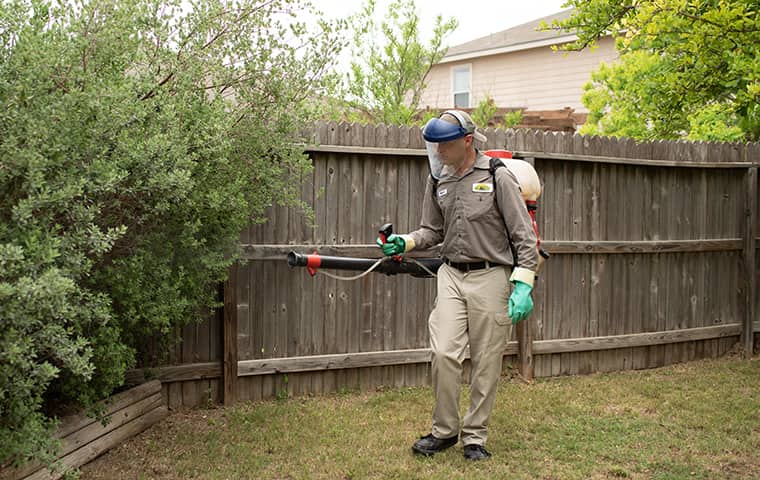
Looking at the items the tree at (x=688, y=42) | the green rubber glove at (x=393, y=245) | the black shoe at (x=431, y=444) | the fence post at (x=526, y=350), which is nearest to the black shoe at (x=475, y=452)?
the black shoe at (x=431, y=444)

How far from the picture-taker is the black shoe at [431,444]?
4.80 meters

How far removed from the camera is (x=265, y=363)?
584 centimetres

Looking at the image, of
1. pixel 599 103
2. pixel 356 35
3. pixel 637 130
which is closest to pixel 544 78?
pixel 599 103

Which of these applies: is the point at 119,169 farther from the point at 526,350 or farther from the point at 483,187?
the point at 526,350

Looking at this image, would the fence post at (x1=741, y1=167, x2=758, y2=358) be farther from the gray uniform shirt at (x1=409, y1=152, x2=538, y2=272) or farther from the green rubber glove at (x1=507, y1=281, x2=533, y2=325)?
the green rubber glove at (x1=507, y1=281, x2=533, y2=325)

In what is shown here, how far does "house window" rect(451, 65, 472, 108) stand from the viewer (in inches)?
814

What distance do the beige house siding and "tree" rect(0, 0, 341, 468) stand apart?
1307 centimetres

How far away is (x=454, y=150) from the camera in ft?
15.6

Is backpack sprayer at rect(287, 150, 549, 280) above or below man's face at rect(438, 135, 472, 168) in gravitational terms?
below

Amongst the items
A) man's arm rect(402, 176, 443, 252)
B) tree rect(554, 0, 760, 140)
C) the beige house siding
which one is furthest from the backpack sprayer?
the beige house siding

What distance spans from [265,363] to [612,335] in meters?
3.49

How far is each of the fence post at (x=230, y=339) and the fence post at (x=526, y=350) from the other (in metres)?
2.60

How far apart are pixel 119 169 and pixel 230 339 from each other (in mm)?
2348

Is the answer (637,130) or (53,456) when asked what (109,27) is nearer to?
(53,456)
